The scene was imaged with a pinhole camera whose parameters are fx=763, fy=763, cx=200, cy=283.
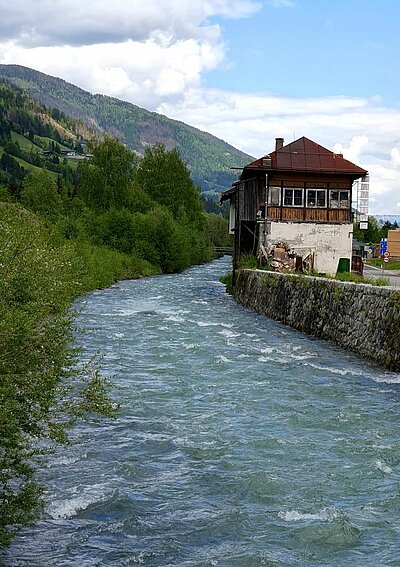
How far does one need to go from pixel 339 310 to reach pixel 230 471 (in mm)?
12870

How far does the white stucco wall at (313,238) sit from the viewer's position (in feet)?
119

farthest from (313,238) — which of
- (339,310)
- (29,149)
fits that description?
(29,149)

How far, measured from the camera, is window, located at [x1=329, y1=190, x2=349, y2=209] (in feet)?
120

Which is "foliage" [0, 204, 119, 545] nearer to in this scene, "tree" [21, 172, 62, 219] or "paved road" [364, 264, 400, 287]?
"paved road" [364, 264, 400, 287]

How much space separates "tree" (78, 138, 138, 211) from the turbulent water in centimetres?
5068

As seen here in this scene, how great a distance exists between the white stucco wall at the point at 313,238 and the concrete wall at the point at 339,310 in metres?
4.17

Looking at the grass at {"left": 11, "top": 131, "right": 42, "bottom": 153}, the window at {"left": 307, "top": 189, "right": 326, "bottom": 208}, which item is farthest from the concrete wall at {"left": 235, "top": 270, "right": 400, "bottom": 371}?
the grass at {"left": 11, "top": 131, "right": 42, "bottom": 153}

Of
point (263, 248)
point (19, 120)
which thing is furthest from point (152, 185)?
point (19, 120)

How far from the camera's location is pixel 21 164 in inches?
5595

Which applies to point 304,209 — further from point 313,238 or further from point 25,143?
point 25,143

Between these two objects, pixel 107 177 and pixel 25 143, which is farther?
pixel 25 143

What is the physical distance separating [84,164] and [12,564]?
215 ft

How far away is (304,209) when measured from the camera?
3659 cm

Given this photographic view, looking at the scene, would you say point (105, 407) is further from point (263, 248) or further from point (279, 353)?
point (263, 248)
